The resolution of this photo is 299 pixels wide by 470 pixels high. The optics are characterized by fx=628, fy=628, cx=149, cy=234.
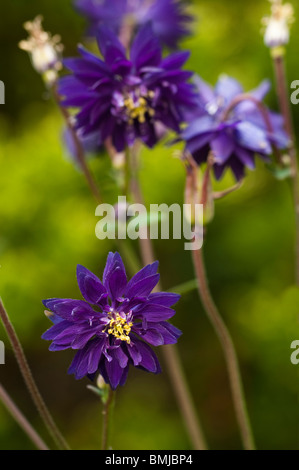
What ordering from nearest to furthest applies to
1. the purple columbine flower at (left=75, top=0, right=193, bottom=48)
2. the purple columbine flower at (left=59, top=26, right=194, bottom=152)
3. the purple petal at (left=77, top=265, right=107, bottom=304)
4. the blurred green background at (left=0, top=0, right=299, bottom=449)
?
the purple petal at (left=77, top=265, right=107, bottom=304) → the purple columbine flower at (left=59, top=26, right=194, bottom=152) → the purple columbine flower at (left=75, top=0, right=193, bottom=48) → the blurred green background at (left=0, top=0, right=299, bottom=449)

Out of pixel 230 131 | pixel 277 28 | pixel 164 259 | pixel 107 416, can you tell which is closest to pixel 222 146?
pixel 230 131

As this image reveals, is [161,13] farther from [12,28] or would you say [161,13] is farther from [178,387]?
[12,28]

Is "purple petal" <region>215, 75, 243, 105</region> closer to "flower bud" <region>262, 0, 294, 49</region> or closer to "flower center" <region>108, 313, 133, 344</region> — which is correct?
"flower bud" <region>262, 0, 294, 49</region>

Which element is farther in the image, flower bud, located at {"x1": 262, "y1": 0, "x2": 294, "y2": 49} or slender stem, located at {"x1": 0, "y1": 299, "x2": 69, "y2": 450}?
flower bud, located at {"x1": 262, "y1": 0, "x2": 294, "y2": 49}

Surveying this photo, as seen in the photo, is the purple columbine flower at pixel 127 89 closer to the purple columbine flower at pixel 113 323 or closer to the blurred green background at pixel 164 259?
the purple columbine flower at pixel 113 323

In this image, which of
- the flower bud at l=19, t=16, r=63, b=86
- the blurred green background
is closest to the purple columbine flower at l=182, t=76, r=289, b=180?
the flower bud at l=19, t=16, r=63, b=86

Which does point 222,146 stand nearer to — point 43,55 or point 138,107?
point 138,107

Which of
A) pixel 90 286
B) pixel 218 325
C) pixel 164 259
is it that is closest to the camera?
pixel 90 286
